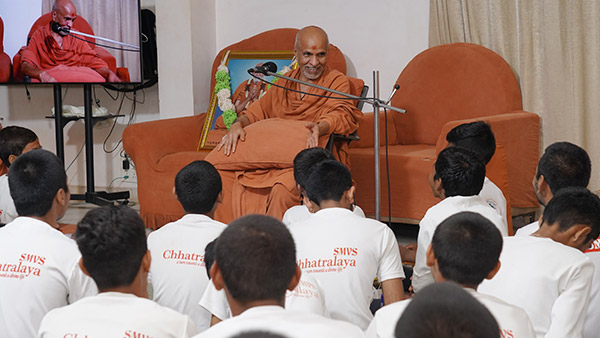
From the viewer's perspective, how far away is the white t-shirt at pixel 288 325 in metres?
1.32

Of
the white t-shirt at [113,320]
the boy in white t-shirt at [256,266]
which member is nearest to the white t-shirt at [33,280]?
the white t-shirt at [113,320]

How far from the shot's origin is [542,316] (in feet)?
6.70

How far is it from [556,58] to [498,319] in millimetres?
3470

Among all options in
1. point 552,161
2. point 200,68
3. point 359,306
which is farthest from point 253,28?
point 359,306

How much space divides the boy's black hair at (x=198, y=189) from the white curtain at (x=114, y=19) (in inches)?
125

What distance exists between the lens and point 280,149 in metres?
3.90

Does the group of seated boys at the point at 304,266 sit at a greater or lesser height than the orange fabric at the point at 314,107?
lesser

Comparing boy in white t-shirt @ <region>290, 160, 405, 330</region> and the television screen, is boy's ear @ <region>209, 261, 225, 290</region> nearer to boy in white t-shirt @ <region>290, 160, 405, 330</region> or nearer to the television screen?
boy in white t-shirt @ <region>290, 160, 405, 330</region>

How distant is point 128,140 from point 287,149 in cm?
142

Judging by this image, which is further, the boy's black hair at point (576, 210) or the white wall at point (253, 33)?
the white wall at point (253, 33)

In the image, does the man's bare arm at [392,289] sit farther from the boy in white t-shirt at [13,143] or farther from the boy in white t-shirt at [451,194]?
the boy in white t-shirt at [13,143]

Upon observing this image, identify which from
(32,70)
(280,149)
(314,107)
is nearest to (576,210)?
(280,149)

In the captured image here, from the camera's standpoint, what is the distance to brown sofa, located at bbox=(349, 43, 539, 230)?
4.23 m

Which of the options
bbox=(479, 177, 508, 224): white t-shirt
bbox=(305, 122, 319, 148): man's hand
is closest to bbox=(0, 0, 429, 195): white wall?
bbox=(305, 122, 319, 148): man's hand
